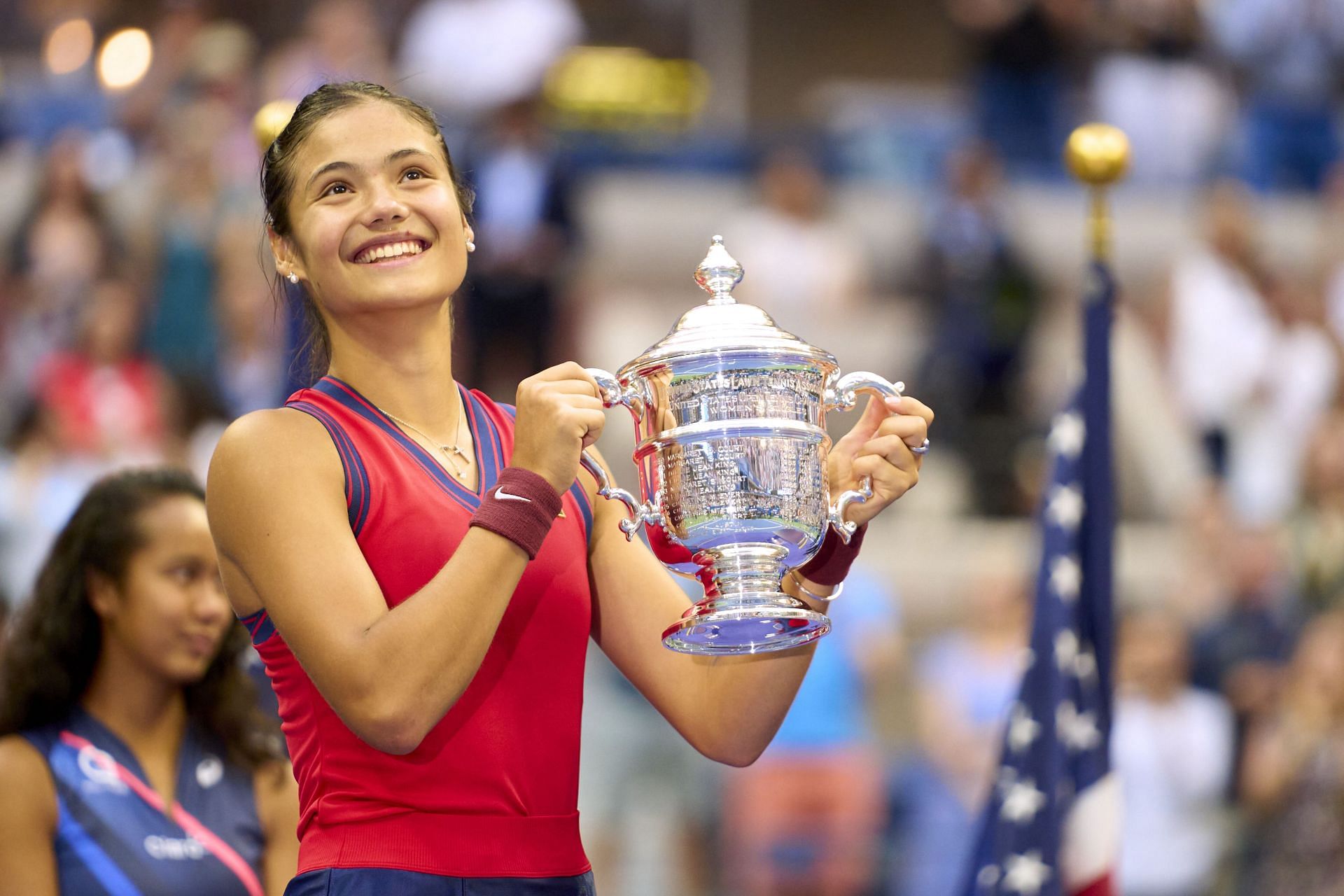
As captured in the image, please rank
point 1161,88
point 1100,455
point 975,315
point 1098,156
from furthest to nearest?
point 1161,88 < point 975,315 < point 1100,455 < point 1098,156

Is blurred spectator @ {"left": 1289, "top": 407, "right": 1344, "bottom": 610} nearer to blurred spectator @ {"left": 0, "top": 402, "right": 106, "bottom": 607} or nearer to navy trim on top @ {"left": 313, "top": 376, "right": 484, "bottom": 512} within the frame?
blurred spectator @ {"left": 0, "top": 402, "right": 106, "bottom": 607}

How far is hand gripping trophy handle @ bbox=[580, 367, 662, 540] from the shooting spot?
2111 mm

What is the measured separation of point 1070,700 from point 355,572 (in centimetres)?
198

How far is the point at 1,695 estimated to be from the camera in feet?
9.93

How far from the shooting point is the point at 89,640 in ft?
10.2

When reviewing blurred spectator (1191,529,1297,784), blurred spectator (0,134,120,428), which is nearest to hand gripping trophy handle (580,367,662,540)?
blurred spectator (1191,529,1297,784)

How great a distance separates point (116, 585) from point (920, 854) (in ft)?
13.2

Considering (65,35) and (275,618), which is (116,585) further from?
(65,35)

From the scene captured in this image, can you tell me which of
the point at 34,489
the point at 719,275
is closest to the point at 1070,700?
the point at 719,275

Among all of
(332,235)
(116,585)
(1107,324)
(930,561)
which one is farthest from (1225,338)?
(332,235)

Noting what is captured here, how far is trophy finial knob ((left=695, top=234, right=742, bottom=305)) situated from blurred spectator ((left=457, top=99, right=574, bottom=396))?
20.0 feet

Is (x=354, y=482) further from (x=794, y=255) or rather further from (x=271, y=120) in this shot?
(x=794, y=255)

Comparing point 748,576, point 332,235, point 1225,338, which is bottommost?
point 748,576

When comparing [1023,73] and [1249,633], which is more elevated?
[1023,73]
